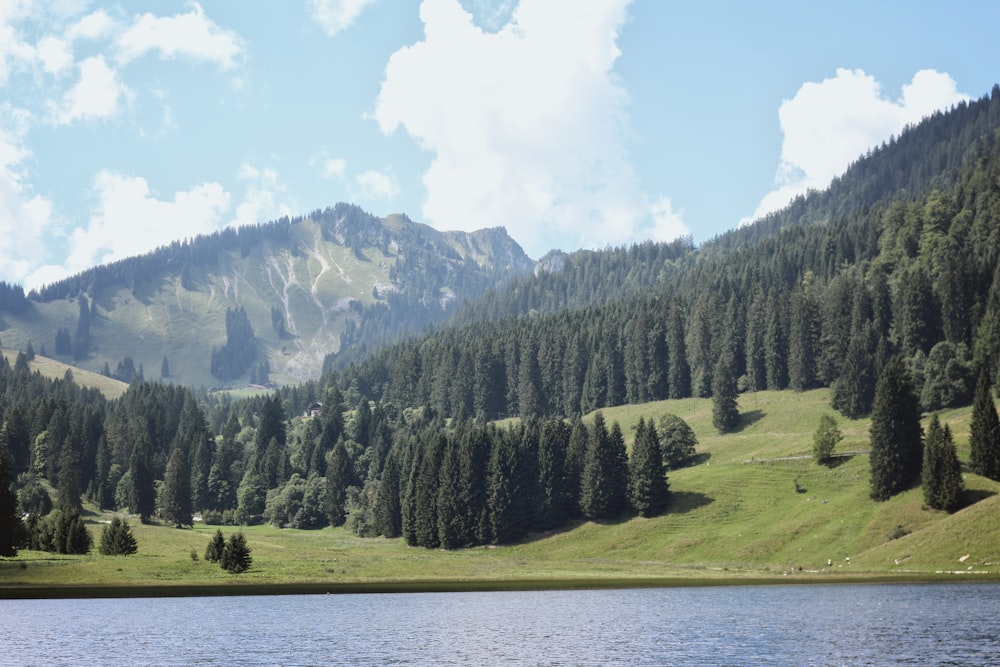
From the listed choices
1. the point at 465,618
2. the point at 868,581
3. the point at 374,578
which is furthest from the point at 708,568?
the point at 465,618

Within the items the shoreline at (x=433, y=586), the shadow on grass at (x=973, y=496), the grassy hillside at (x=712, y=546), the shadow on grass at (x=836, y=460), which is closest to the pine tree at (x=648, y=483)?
the grassy hillside at (x=712, y=546)

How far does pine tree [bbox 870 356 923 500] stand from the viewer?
132750mm

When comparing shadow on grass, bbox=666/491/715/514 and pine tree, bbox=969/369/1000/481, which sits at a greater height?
pine tree, bbox=969/369/1000/481

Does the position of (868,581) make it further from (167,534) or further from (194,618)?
(167,534)

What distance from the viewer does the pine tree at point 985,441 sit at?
124812mm

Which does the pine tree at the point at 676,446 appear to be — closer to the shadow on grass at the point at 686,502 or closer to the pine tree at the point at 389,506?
the shadow on grass at the point at 686,502

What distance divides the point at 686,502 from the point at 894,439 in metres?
35.1

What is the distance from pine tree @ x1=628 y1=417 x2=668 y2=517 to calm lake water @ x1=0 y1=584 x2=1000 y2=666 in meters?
61.7

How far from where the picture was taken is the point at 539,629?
70.1 meters

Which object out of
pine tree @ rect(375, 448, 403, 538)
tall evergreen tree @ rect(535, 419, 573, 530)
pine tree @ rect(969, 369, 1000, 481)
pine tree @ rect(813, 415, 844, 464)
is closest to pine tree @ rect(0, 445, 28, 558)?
pine tree @ rect(375, 448, 403, 538)

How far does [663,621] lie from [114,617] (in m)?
44.8

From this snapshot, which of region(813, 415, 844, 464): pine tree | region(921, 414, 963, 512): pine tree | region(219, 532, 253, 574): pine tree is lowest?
region(219, 532, 253, 574): pine tree

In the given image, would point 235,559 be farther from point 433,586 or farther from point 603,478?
point 603,478

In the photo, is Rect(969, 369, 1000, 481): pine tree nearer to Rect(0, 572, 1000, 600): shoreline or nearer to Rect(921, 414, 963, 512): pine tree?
Rect(921, 414, 963, 512): pine tree
